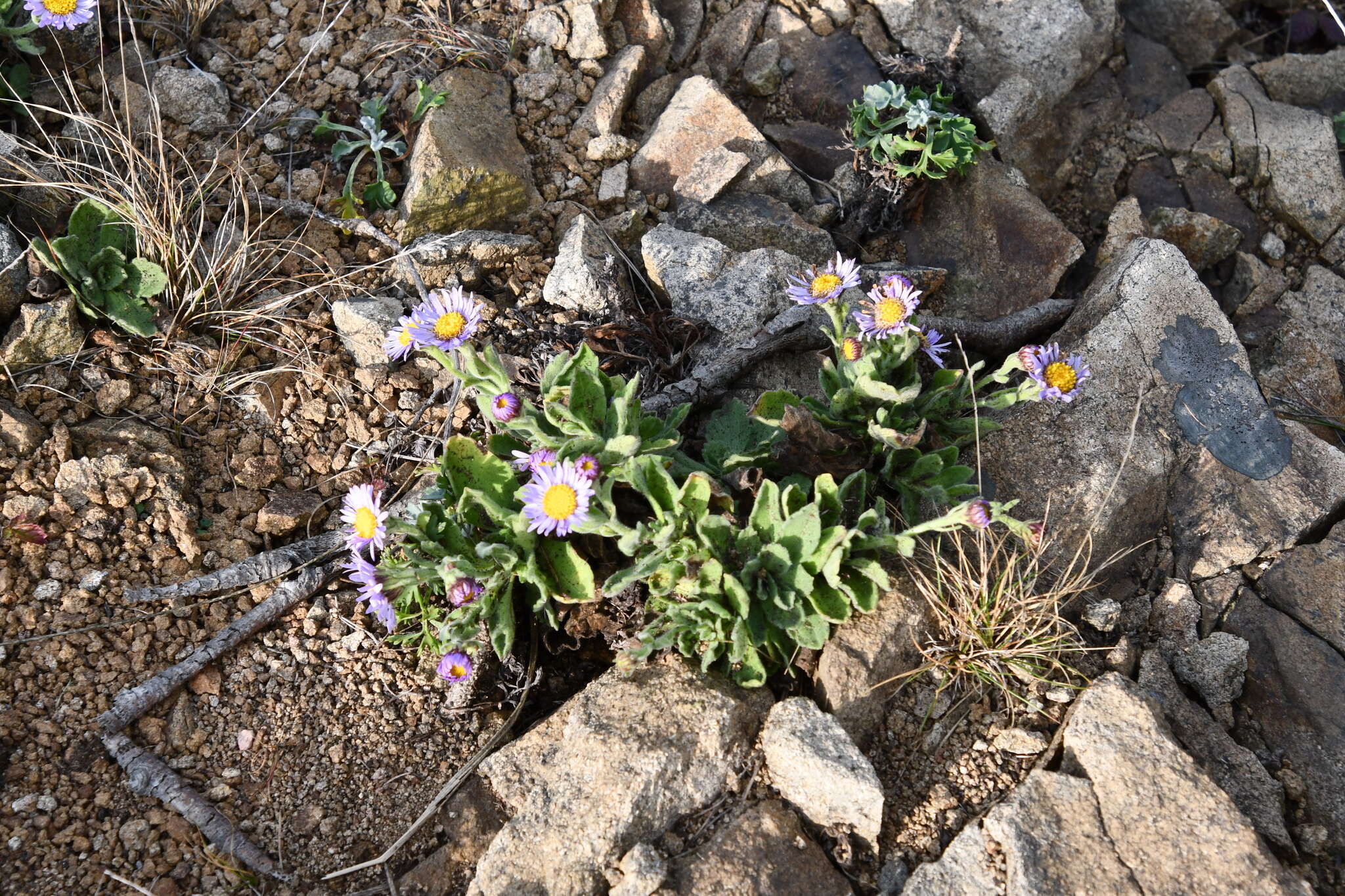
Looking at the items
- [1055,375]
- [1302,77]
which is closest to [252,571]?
[1055,375]

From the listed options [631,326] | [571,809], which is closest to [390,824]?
[571,809]

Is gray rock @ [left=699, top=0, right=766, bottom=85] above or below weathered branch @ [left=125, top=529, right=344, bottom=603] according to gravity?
above

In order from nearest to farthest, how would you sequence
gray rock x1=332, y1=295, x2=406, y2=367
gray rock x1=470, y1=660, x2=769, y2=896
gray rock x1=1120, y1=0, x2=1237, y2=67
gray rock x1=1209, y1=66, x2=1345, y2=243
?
gray rock x1=470, y1=660, x2=769, y2=896, gray rock x1=332, y1=295, x2=406, y2=367, gray rock x1=1209, y1=66, x2=1345, y2=243, gray rock x1=1120, y1=0, x2=1237, y2=67

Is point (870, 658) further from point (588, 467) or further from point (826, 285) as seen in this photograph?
point (826, 285)

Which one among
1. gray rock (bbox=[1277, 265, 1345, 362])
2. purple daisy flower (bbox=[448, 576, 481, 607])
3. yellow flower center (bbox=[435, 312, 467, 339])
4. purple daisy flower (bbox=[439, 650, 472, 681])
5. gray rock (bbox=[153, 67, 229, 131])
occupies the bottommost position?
purple daisy flower (bbox=[439, 650, 472, 681])

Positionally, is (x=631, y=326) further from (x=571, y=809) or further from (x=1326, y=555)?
(x=1326, y=555)

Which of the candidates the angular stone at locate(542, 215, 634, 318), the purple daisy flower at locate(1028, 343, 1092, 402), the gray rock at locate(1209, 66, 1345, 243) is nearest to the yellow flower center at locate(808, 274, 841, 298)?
the purple daisy flower at locate(1028, 343, 1092, 402)

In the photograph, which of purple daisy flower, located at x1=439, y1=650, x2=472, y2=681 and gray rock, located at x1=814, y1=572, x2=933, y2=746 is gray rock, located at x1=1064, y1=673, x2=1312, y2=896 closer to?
gray rock, located at x1=814, y1=572, x2=933, y2=746
